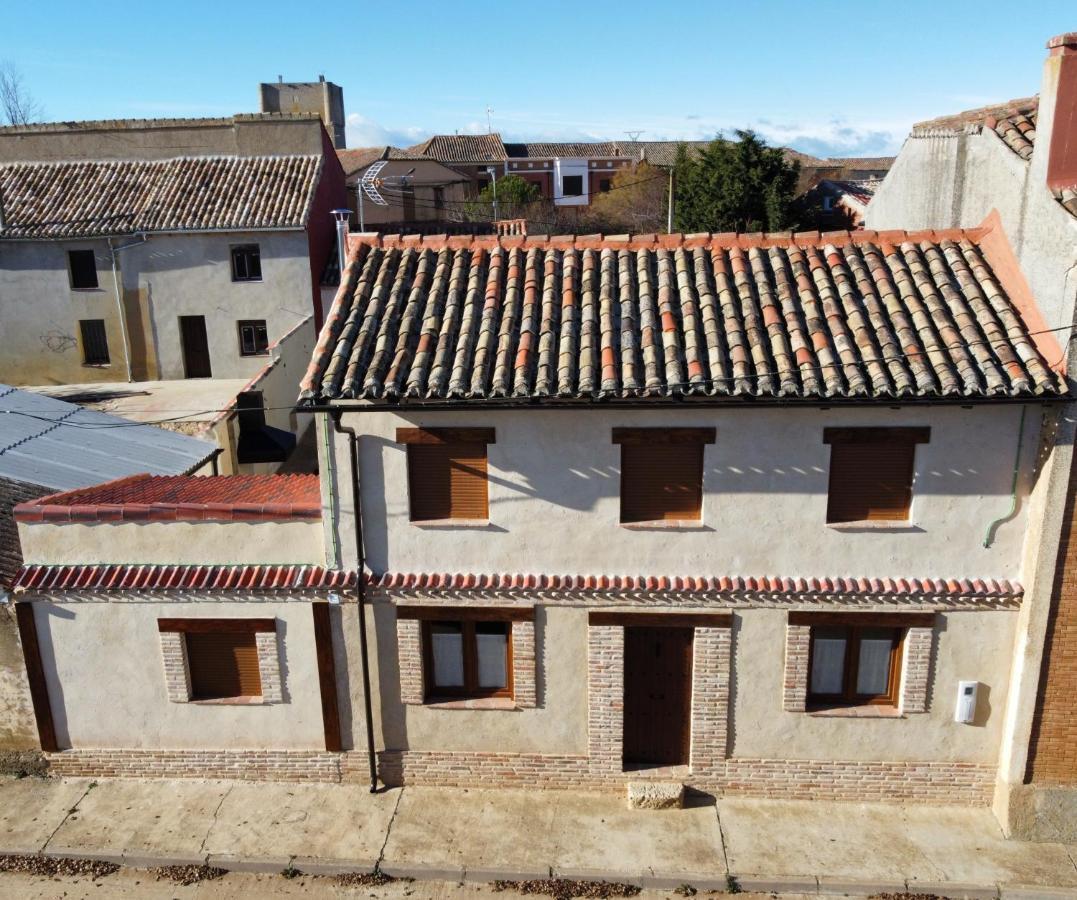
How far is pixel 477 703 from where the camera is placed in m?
12.3

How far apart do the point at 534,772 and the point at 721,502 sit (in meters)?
4.86

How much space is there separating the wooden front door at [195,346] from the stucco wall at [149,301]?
23 centimetres

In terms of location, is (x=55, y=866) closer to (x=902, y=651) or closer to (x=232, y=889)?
(x=232, y=889)

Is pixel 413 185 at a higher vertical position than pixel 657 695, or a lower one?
higher

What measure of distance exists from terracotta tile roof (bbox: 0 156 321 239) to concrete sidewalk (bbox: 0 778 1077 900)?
827 inches

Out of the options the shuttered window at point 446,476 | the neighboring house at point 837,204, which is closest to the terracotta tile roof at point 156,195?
the shuttered window at point 446,476

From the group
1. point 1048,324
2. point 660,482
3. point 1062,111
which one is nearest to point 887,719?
point 660,482

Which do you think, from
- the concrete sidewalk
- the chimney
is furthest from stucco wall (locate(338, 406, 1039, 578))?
the concrete sidewalk

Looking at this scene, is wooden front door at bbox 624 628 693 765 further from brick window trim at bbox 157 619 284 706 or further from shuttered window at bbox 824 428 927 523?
brick window trim at bbox 157 619 284 706

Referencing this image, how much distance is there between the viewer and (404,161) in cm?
5719

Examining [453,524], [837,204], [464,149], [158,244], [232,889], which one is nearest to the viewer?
[232,889]

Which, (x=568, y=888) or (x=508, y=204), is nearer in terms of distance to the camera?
(x=568, y=888)

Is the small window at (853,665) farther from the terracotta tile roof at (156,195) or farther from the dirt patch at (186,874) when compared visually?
the terracotta tile roof at (156,195)

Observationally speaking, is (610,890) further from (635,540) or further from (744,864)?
(635,540)
